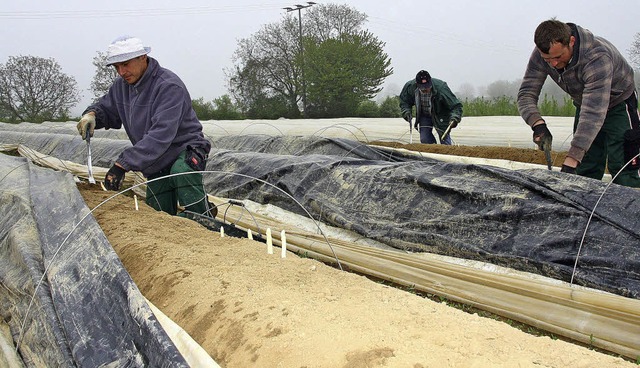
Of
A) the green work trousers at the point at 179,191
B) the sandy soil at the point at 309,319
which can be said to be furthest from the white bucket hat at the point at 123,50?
the sandy soil at the point at 309,319

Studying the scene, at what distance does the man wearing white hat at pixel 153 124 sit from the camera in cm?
335

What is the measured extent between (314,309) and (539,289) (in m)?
1.38

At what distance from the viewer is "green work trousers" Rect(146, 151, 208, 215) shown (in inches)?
144

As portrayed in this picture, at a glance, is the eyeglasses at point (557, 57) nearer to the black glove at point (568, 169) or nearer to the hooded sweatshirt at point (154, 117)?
the black glove at point (568, 169)

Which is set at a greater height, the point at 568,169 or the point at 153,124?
the point at 153,124

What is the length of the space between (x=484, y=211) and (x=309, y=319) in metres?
2.02

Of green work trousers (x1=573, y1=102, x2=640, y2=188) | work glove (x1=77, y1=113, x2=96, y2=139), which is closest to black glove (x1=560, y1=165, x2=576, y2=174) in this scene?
green work trousers (x1=573, y1=102, x2=640, y2=188)

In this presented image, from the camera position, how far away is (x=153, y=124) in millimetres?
3445

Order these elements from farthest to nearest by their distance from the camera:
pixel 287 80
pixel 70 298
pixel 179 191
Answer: pixel 287 80, pixel 179 191, pixel 70 298

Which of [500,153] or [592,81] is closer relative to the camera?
[592,81]

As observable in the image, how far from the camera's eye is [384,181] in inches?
161

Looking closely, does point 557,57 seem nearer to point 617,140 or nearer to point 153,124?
point 617,140

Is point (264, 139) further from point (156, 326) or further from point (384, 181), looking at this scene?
point (156, 326)

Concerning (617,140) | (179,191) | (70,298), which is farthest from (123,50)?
(617,140)
